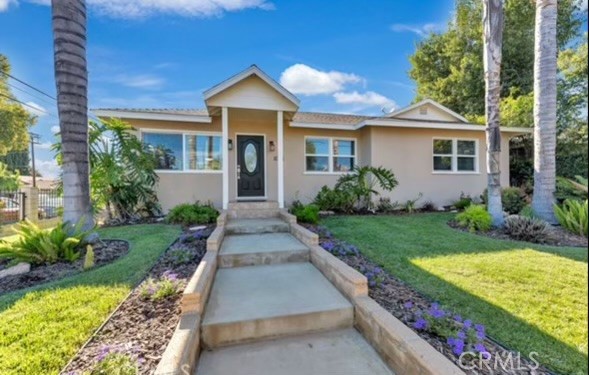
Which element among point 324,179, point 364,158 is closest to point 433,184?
point 364,158

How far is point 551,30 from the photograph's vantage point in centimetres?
543

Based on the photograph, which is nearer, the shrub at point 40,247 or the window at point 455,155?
the shrub at point 40,247

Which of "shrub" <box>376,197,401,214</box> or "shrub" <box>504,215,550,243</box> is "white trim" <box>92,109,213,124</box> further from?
"shrub" <box>504,215,550,243</box>

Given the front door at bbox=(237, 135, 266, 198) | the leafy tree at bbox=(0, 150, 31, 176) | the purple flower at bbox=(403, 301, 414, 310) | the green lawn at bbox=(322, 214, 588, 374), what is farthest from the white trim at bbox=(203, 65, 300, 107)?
the leafy tree at bbox=(0, 150, 31, 176)

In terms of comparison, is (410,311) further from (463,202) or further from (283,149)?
(463,202)

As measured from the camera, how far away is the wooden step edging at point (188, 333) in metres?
2.07

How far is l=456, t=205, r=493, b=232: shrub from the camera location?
704 cm

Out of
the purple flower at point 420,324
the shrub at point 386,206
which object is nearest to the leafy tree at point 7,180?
the shrub at point 386,206

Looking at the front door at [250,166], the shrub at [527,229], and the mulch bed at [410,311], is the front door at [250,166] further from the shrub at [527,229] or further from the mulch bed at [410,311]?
the shrub at [527,229]

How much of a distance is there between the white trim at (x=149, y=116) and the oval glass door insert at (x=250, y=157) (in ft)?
4.93

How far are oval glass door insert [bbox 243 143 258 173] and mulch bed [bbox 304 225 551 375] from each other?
570 cm

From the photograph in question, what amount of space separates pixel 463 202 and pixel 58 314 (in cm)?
1145

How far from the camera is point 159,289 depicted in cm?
333

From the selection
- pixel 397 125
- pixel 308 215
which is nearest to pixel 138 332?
pixel 308 215
